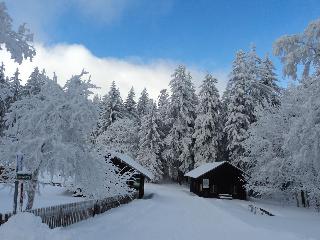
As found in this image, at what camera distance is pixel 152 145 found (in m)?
63.7

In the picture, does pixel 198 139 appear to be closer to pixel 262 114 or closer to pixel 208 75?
pixel 208 75

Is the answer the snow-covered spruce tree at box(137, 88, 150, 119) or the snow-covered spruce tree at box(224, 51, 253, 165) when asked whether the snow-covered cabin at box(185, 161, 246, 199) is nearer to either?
the snow-covered spruce tree at box(224, 51, 253, 165)

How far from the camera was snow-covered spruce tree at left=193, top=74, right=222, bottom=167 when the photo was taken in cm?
6006

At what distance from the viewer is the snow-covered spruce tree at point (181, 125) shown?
6275 cm

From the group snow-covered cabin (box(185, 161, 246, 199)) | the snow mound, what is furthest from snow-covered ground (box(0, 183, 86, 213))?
snow-covered cabin (box(185, 161, 246, 199))

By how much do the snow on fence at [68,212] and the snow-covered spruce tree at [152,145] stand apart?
1364 inches

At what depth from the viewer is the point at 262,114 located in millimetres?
44000

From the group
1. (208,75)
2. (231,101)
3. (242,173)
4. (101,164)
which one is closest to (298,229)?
(101,164)

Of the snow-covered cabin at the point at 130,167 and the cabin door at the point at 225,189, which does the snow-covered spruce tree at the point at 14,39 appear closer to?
the snow-covered cabin at the point at 130,167

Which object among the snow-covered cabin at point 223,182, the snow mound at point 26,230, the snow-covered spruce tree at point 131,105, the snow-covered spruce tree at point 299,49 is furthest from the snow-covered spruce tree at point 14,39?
the snow-covered spruce tree at point 131,105

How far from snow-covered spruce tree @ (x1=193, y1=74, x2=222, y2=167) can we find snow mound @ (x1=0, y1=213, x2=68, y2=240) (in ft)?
159

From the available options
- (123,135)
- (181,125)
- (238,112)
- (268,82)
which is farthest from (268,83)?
(123,135)

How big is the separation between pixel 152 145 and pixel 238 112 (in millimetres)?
16111

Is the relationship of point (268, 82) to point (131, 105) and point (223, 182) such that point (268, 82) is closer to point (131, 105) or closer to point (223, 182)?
point (223, 182)
